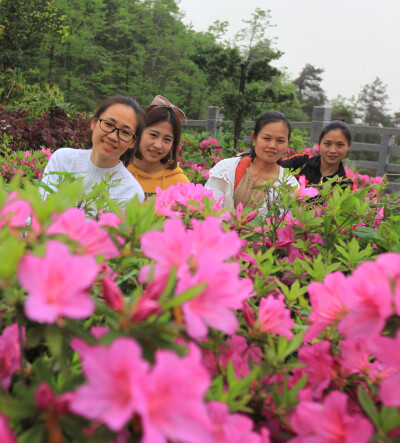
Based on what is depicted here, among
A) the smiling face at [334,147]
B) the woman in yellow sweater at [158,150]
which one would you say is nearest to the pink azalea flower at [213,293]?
the woman in yellow sweater at [158,150]

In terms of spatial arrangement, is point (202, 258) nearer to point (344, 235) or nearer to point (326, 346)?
point (326, 346)

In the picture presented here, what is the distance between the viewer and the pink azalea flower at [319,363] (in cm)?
63

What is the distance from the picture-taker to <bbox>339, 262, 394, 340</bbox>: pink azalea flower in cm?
48

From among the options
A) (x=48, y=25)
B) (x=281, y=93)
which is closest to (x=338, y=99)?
(x=48, y=25)

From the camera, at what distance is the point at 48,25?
15.7m

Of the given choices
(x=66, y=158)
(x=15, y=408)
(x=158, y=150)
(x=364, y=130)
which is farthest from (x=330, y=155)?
(x=364, y=130)

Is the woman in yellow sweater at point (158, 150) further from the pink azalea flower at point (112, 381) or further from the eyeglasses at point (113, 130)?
the pink azalea flower at point (112, 381)

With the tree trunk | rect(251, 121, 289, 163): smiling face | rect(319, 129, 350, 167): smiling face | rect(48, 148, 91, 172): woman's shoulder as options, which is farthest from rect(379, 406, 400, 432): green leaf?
the tree trunk

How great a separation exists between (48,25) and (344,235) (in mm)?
17379

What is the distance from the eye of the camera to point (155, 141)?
3.25m

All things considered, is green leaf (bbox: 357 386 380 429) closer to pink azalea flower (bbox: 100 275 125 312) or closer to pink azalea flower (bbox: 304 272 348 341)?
pink azalea flower (bbox: 304 272 348 341)

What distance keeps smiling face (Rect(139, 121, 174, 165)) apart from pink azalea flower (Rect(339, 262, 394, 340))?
2.86 meters

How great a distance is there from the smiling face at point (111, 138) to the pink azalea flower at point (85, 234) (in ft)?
5.99

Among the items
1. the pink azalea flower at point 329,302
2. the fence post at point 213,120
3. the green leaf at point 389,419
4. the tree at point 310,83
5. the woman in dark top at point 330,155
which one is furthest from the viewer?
the tree at point 310,83
